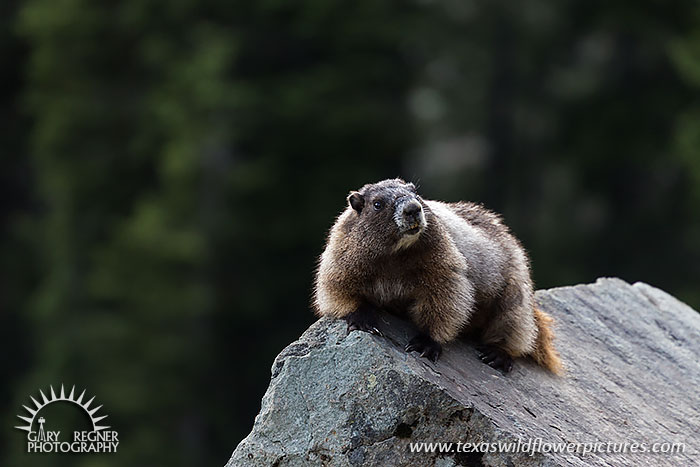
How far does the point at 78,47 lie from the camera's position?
83.8ft

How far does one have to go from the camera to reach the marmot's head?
7094 mm

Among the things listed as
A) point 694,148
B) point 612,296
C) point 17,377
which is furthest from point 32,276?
point 612,296

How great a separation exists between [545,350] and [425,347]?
1445 millimetres

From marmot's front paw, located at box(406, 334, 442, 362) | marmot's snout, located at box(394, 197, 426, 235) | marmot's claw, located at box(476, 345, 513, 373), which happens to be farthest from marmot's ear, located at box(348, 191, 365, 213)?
marmot's claw, located at box(476, 345, 513, 373)

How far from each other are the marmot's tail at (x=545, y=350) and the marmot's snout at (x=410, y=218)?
5.40 feet

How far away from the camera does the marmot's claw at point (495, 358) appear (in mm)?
7754

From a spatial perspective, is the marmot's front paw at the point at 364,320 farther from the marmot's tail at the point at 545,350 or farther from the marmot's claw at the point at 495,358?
the marmot's tail at the point at 545,350

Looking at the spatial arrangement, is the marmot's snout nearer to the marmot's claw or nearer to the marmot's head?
the marmot's head

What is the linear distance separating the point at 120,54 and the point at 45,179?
383 cm

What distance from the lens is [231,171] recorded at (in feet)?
80.0

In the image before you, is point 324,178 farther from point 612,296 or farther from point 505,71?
point 612,296

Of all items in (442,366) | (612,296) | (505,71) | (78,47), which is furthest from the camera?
(505,71)

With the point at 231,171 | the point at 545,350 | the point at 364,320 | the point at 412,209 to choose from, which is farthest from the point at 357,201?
the point at 231,171

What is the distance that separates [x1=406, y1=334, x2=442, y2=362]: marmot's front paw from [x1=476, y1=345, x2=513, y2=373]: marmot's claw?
672 millimetres
